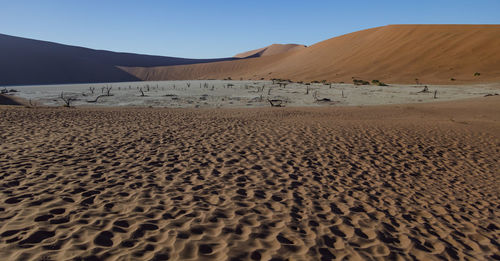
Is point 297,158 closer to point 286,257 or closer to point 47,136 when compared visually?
point 286,257

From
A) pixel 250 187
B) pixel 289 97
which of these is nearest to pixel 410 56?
pixel 289 97

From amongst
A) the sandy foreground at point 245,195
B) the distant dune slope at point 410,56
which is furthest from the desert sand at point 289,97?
the sandy foreground at point 245,195

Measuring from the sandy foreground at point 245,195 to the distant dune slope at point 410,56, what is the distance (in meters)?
22.4

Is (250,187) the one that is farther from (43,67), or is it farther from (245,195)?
(43,67)

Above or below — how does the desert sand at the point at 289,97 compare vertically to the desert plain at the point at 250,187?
above

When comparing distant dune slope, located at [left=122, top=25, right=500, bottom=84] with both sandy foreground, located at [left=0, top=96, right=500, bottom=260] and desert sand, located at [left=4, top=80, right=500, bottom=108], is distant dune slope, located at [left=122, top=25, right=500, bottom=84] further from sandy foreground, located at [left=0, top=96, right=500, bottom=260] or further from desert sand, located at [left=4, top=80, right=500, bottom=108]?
sandy foreground, located at [left=0, top=96, right=500, bottom=260]

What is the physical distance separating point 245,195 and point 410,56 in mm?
35935

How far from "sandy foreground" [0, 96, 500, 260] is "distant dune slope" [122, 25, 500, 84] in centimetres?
2240

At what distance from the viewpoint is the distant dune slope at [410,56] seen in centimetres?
2862

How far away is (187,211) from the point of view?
4.09 metres

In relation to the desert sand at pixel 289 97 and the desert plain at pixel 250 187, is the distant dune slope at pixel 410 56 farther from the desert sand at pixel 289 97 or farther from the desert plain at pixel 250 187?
the desert plain at pixel 250 187

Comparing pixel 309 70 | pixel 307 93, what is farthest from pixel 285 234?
pixel 309 70

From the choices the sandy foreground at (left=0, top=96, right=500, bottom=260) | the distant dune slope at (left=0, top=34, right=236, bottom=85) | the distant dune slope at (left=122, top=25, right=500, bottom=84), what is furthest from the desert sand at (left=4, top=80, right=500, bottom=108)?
the distant dune slope at (left=0, top=34, right=236, bottom=85)

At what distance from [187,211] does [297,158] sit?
3583 mm
